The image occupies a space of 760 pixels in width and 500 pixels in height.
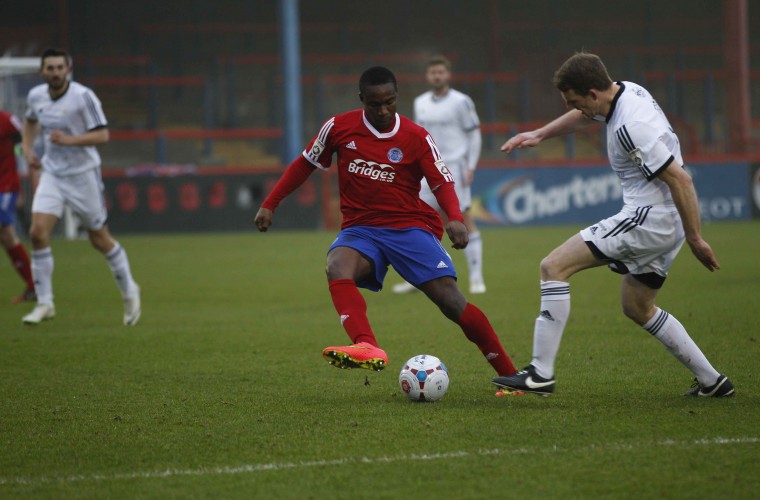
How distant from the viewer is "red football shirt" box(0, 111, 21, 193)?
11.2 meters

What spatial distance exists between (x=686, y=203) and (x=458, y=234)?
3.73ft

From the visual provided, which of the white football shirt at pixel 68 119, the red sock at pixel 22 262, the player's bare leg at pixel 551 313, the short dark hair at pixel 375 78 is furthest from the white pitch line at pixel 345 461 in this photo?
the red sock at pixel 22 262

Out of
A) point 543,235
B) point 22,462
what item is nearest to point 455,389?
point 22,462

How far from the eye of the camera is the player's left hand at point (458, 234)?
561 cm

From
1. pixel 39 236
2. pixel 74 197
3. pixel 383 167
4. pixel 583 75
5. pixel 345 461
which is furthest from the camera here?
pixel 74 197

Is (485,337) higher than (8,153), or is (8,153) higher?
(8,153)

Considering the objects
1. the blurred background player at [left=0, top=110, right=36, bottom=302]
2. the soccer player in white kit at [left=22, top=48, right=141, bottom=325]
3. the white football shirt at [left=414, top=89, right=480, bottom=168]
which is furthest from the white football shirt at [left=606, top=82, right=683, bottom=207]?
the blurred background player at [left=0, top=110, right=36, bottom=302]

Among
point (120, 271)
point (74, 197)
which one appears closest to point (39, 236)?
point (74, 197)

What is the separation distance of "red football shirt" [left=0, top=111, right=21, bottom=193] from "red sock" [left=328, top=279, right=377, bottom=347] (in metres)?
6.35

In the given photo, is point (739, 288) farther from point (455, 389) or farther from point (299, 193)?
point (299, 193)

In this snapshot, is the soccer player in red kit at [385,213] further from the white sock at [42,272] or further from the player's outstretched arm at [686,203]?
the white sock at [42,272]

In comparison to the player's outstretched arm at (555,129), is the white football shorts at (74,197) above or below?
below

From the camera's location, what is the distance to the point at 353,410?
5578 millimetres

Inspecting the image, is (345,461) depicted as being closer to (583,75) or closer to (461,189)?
(583,75)
